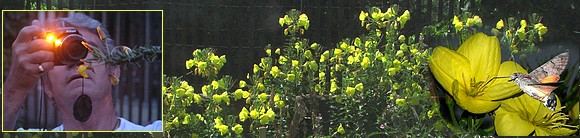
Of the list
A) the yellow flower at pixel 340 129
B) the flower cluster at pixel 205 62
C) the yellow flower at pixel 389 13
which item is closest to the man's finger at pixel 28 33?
the flower cluster at pixel 205 62

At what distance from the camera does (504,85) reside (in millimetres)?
4648

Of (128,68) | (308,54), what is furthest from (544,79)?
(128,68)

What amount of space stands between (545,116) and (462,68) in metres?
0.45

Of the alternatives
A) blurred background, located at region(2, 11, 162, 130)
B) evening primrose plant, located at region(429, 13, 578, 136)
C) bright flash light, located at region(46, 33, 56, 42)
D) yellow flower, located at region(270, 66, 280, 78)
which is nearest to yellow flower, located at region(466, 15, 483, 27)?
evening primrose plant, located at region(429, 13, 578, 136)

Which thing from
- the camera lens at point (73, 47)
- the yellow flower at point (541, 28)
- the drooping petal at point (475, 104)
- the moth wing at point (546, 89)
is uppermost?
the yellow flower at point (541, 28)

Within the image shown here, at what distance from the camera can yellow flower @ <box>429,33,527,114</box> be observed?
Answer: 15.2 ft

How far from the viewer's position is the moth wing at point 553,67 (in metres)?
4.64

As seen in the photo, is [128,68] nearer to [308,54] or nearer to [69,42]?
[69,42]

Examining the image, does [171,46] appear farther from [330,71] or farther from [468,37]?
[468,37]

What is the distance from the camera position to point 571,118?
471 cm

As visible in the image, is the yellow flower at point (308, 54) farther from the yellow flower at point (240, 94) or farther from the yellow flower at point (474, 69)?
the yellow flower at point (474, 69)

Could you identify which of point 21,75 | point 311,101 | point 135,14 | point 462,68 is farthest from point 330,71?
point 21,75

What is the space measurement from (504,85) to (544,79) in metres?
0.18

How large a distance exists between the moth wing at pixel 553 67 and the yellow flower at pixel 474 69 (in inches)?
2.8
